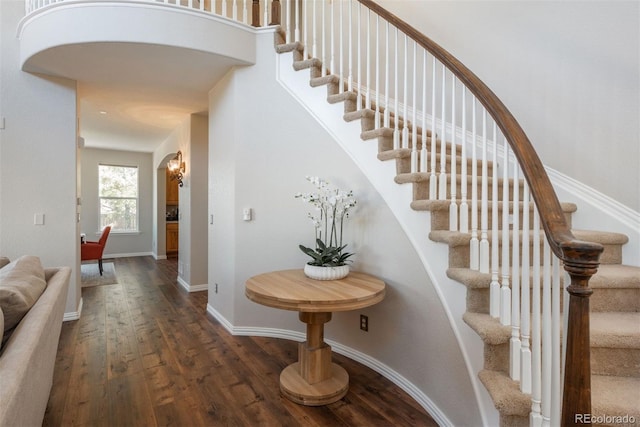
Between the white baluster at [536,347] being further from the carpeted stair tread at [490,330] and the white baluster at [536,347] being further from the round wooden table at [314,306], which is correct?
the round wooden table at [314,306]

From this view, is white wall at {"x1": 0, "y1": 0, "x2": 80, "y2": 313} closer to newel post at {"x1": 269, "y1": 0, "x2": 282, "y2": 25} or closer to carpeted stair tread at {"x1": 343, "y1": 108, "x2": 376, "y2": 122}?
newel post at {"x1": 269, "y1": 0, "x2": 282, "y2": 25}

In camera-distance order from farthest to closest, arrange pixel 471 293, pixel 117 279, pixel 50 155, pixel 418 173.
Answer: pixel 117 279, pixel 50 155, pixel 418 173, pixel 471 293

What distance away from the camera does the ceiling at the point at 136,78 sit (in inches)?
115

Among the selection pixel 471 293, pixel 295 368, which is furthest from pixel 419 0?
pixel 295 368

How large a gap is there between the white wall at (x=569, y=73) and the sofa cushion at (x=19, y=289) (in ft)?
11.3

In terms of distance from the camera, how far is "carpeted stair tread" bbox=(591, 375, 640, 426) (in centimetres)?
126

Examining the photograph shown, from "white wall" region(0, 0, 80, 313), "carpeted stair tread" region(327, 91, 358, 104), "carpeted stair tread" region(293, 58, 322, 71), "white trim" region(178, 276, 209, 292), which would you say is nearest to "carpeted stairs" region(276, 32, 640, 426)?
"carpeted stair tread" region(327, 91, 358, 104)

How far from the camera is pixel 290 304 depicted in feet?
6.23

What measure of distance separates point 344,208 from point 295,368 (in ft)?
3.99

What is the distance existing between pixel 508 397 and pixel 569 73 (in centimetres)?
232

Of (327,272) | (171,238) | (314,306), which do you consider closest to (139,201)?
(171,238)

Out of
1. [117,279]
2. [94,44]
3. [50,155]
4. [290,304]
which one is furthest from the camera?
[117,279]

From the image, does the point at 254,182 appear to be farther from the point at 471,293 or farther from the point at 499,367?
the point at 499,367

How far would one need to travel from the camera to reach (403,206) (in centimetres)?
218
